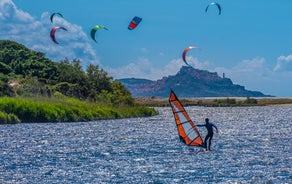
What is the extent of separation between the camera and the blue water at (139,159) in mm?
23625

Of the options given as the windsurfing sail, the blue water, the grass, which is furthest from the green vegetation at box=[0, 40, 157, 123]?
the windsurfing sail

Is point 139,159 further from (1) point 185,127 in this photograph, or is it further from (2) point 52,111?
(2) point 52,111

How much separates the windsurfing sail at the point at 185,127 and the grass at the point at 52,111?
77.8 ft

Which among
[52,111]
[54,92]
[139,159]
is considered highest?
[54,92]

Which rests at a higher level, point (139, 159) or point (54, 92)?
point (54, 92)

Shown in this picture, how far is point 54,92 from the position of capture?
251 feet

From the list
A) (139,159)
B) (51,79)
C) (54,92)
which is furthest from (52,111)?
(139,159)

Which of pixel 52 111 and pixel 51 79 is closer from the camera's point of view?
pixel 52 111

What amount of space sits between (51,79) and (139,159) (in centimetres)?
5873

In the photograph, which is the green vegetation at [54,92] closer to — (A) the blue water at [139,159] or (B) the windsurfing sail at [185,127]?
(A) the blue water at [139,159]

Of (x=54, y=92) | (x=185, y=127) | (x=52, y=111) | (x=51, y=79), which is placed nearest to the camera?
(x=185, y=127)

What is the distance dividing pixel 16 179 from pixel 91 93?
2273 inches

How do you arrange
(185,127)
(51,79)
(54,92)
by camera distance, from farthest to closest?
(51,79)
(54,92)
(185,127)

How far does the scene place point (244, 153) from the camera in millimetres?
31141
